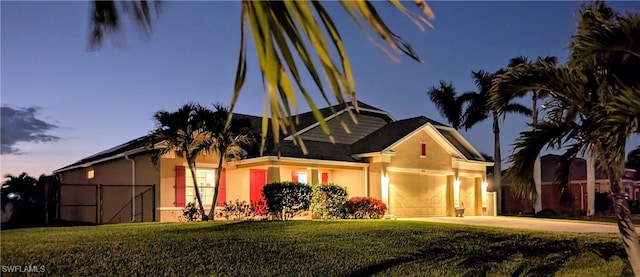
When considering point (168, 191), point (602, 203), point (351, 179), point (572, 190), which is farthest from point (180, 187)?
point (572, 190)

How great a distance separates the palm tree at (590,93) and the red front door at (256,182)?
13305 mm

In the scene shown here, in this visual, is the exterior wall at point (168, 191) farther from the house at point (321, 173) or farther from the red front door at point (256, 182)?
the red front door at point (256, 182)

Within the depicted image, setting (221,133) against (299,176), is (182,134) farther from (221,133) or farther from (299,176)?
(299,176)

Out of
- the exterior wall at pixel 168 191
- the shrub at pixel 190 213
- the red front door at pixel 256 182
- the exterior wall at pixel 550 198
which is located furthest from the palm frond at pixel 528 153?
the exterior wall at pixel 550 198

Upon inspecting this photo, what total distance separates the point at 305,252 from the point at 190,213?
9.08 meters

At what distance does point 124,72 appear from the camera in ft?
22.8

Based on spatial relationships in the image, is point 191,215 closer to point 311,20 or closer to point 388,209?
point 388,209

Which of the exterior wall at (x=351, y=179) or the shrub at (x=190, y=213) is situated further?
the exterior wall at (x=351, y=179)

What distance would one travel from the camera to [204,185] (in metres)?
21.3

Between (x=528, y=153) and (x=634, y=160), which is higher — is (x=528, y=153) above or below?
below

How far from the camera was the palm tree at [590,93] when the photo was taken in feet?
28.0

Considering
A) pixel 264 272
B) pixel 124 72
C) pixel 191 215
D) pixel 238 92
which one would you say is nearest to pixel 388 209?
pixel 191 215

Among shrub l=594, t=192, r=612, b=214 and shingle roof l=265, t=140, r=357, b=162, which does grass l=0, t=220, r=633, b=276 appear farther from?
shrub l=594, t=192, r=612, b=214

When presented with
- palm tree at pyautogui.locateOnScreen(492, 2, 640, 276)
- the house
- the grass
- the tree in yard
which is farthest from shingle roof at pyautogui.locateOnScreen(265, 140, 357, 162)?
the tree in yard
